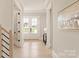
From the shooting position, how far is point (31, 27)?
13922mm

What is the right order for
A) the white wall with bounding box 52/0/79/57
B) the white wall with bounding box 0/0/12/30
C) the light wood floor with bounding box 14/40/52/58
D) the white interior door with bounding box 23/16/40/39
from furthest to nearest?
the white interior door with bounding box 23/16/40/39, the light wood floor with bounding box 14/40/52/58, the white wall with bounding box 0/0/12/30, the white wall with bounding box 52/0/79/57

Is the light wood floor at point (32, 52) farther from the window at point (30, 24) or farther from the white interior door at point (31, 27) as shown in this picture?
the window at point (30, 24)

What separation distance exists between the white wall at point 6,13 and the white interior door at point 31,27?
880 centimetres

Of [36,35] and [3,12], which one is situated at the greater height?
[3,12]

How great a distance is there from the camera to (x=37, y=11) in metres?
13.3

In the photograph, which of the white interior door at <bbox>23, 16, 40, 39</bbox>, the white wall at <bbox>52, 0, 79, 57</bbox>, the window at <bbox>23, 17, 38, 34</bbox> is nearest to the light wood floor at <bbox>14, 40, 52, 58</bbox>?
the white wall at <bbox>52, 0, 79, 57</bbox>

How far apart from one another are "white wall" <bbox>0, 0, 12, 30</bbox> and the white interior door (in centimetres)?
880

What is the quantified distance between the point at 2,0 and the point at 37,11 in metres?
8.62

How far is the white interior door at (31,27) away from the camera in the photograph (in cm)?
1382

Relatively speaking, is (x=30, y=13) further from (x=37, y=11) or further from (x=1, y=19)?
(x=1, y=19)

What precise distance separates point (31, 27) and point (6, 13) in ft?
29.4

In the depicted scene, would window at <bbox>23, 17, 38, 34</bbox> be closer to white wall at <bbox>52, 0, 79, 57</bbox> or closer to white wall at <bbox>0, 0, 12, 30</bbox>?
white wall at <bbox>0, 0, 12, 30</bbox>

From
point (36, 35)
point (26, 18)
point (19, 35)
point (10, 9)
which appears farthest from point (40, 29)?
point (10, 9)

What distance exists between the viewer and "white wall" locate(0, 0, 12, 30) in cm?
480
